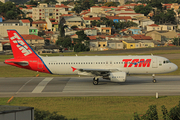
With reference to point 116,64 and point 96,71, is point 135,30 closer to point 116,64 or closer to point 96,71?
point 116,64

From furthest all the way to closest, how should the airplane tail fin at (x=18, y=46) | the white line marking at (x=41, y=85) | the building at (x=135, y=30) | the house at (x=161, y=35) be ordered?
the building at (x=135, y=30), the house at (x=161, y=35), the airplane tail fin at (x=18, y=46), the white line marking at (x=41, y=85)

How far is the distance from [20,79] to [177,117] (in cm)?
3258

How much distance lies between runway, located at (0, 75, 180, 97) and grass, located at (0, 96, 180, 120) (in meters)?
2.33

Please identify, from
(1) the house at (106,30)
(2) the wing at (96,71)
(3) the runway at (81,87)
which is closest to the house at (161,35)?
(1) the house at (106,30)

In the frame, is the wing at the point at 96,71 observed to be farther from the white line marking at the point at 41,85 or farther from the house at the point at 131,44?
the house at the point at 131,44

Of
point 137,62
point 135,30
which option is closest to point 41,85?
point 137,62

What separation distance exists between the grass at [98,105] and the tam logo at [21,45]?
1096 centimetres

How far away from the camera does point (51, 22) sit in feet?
652

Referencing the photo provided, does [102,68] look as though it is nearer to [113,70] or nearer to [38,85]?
[113,70]

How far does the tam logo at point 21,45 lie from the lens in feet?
139

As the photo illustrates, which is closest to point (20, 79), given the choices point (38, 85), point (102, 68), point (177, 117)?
point (38, 85)

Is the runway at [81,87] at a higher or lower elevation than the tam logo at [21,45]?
lower

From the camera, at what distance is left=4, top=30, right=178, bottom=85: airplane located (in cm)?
4191

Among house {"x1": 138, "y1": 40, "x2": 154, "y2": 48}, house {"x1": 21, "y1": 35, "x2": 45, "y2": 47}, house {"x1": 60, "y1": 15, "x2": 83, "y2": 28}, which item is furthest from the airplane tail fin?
house {"x1": 60, "y1": 15, "x2": 83, "y2": 28}
